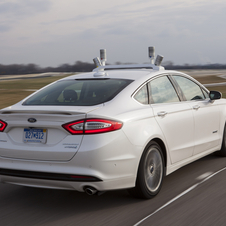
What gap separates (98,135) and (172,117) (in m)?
1.45

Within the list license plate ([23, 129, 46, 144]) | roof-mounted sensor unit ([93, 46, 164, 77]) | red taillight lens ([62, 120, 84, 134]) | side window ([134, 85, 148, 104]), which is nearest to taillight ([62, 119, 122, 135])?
red taillight lens ([62, 120, 84, 134])

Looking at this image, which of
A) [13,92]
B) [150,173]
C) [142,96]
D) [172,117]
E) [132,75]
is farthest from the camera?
[13,92]

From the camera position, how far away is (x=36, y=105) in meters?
4.53

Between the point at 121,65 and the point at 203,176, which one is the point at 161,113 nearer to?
the point at 203,176

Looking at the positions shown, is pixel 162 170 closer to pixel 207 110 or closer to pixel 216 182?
pixel 216 182

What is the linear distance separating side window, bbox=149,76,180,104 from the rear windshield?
14.0 inches

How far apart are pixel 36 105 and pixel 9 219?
1.31m

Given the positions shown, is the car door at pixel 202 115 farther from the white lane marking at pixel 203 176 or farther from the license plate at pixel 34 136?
the license plate at pixel 34 136

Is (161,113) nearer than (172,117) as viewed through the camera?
Yes

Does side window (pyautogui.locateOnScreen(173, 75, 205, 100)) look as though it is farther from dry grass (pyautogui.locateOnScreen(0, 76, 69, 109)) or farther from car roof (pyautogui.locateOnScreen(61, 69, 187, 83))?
dry grass (pyautogui.locateOnScreen(0, 76, 69, 109))

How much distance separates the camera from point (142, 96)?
4.77 metres

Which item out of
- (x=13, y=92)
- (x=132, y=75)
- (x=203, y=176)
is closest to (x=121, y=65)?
(x=132, y=75)

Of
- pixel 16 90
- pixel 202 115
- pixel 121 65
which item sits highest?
pixel 121 65

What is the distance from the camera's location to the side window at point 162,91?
499 cm
